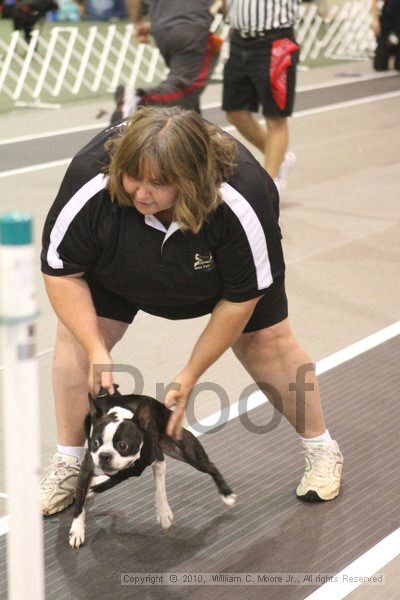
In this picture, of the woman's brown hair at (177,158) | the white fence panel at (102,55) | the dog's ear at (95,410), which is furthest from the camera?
the white fence panel at (102,55)

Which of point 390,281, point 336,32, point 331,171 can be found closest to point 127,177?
point 390,281

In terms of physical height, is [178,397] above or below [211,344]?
below

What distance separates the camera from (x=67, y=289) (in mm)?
2736

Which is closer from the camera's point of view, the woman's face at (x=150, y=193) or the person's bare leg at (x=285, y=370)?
the woman's face at (x=150, y=193)

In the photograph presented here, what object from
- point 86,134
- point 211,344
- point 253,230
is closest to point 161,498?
point 211,344

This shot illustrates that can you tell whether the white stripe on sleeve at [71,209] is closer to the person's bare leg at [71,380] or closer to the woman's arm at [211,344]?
the person's bare leg at [71,380]

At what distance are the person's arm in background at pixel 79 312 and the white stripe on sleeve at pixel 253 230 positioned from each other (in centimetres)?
45

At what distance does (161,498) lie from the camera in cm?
283

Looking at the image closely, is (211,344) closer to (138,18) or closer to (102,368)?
(102,368)

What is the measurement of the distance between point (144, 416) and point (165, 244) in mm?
444

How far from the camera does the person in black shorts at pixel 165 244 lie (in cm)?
247

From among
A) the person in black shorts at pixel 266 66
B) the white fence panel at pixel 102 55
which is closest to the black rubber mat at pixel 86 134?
the white fence panel at pixel 102 55

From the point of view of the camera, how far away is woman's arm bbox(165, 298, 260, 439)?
8.82 ft

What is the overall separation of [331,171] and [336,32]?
8.15 meters
